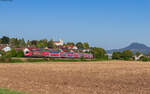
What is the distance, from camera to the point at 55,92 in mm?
19219

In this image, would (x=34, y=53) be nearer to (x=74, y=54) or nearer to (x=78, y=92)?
(x=74, y=54)

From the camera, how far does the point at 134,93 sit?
62.4 feet

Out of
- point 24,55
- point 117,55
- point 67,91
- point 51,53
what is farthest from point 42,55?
point 67,91

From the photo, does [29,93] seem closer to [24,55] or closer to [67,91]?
[67,91]

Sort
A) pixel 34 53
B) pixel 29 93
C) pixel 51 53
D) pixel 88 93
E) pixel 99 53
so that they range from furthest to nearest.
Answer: pixel 99 53 → pixel 34 53 → pixel 51 53 → pixel 88 93 → pixel 29 93

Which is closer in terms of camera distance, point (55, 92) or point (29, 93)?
point (29, 93)

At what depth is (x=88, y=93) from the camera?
1895cm

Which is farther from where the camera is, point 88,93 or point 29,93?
point 88,93

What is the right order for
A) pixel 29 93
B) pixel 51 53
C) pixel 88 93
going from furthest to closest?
pixel 51 53 → pixel 88 93 → pixel 29 93

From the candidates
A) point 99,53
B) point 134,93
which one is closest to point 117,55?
point 99,53

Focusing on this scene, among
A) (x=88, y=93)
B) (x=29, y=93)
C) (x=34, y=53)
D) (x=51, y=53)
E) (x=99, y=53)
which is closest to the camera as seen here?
(x=29, y=93)

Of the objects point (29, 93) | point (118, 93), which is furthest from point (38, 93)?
point (118, 93)

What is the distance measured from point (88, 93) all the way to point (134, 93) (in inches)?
131

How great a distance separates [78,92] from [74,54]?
91.7m
